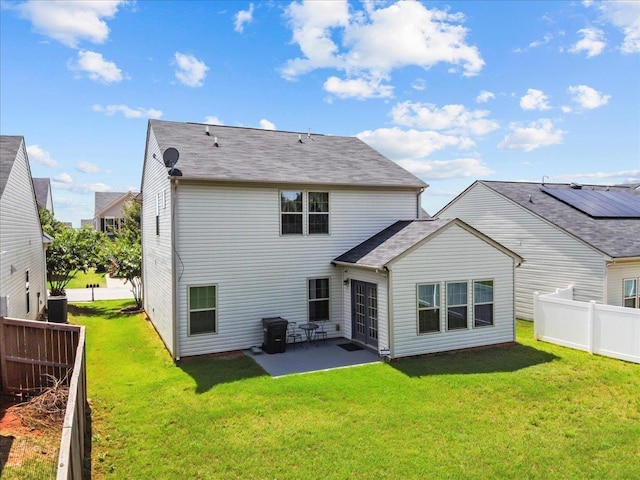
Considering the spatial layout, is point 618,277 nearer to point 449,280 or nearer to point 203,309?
point 449,280

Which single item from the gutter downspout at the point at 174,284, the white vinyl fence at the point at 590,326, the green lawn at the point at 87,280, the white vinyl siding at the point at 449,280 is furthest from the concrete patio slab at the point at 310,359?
the green lawn at the point at 87,280

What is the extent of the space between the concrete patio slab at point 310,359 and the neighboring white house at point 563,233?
8.77 m

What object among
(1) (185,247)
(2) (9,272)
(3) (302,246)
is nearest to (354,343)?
(3) (302,246)

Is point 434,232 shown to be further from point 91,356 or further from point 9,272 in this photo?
point 9,272

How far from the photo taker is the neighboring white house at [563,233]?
49.5 feet

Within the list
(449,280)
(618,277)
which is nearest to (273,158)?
(449,280)

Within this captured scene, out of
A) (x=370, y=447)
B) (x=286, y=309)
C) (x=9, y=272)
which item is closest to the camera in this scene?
(x=370, y=447)

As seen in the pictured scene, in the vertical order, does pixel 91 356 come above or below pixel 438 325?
below

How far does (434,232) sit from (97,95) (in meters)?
13.1

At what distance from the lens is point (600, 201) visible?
2003 centimetres

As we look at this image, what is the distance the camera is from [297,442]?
716 centimetres

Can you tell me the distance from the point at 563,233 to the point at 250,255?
1188cm

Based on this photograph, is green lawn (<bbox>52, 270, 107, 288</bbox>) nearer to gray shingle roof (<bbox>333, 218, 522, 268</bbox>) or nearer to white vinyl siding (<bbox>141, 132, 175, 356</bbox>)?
Answer: white vinyl siding (<bbox>141, 132, 175, 356</bbox>)

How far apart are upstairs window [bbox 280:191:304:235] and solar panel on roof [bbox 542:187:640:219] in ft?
41.4
